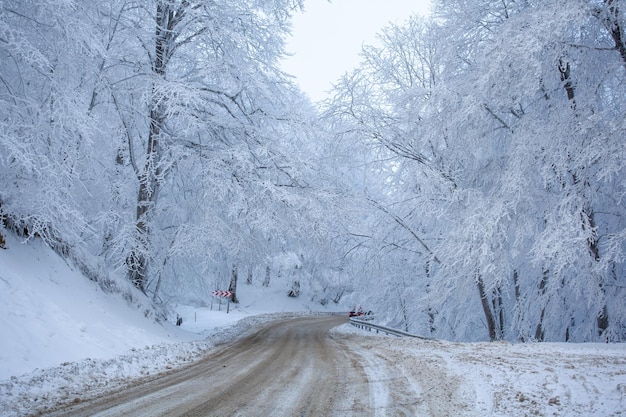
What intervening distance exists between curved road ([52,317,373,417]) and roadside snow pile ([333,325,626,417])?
1.47 ft

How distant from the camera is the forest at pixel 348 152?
7.82 m

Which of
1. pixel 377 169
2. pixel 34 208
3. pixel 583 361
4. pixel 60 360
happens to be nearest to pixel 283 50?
pixel 377 169

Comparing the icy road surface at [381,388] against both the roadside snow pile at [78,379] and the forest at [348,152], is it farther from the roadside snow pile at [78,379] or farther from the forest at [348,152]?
the forest at [348,152]

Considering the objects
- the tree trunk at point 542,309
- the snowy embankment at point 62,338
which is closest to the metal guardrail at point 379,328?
the tree trunk at point 542,309

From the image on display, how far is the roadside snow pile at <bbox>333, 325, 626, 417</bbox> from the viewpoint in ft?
14.8

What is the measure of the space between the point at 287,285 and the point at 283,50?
3095cm

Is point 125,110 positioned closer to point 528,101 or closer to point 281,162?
point 281,162

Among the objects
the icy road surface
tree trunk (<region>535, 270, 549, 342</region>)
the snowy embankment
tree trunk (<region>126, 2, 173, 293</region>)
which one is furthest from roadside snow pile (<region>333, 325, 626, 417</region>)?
tree trunk (<region>126, 2, 173, 293</region>)

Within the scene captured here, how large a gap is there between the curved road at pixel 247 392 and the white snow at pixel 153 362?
396 millimetres

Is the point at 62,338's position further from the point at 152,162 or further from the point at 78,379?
the point at 152,162

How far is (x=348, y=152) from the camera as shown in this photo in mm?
13367

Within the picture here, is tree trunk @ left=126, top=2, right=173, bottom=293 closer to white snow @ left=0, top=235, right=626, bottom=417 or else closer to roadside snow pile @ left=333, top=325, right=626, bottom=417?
white snow @ left=0, top=235, right=626, bottom=417

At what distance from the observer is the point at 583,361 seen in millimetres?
6328

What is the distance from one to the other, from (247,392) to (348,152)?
30.1 ft
